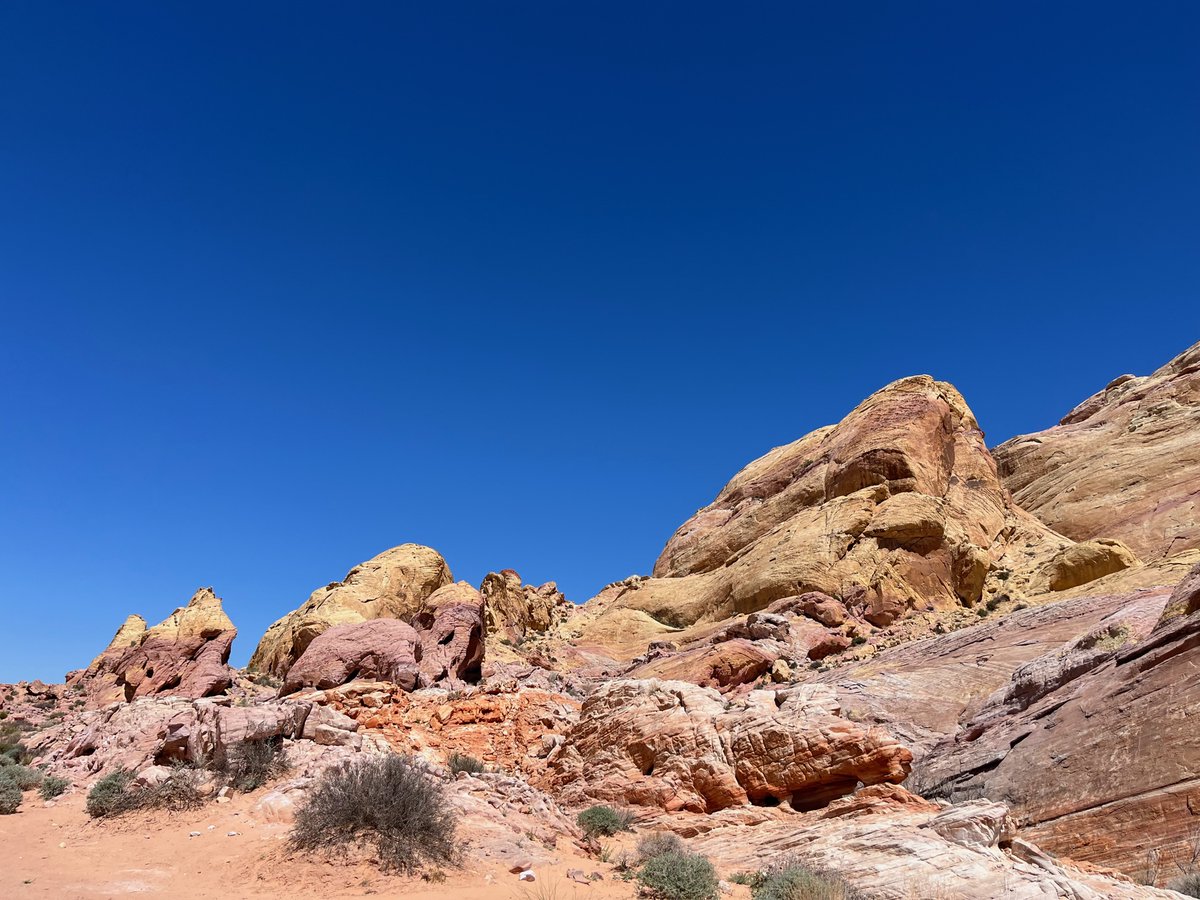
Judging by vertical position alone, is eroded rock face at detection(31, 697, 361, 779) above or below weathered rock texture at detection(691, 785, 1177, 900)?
above

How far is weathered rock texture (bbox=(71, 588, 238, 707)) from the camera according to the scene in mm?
27641

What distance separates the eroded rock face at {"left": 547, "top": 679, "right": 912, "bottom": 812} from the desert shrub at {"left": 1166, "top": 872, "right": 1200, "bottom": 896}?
3970 mm

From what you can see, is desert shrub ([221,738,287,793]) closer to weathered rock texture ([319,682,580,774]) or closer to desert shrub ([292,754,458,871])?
desert shrub ([292,754,458,871])

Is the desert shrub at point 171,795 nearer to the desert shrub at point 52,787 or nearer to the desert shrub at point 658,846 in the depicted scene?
the desert shrub at point 52,787

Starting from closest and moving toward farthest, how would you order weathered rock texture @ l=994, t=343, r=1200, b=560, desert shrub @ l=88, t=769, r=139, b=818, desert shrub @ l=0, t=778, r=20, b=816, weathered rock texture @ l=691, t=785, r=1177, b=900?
weathered rock texture @ l=691, t=785, r=1177, b=900 < desert shrub @ l=88, t=769, r=139, b=818 < desert shrub @ l=0, t=778, r=20, b=816 < weathered rock texture @ l=994, t=343, r=1200, b=560

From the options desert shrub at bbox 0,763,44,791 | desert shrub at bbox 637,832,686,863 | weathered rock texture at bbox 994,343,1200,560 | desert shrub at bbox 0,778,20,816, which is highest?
weathered rock texture at bbox 994,343,1200,560

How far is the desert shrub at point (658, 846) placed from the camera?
10.8 m

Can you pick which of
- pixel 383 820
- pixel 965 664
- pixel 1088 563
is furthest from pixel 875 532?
pixel 383 820

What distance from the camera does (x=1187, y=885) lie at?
331 inches

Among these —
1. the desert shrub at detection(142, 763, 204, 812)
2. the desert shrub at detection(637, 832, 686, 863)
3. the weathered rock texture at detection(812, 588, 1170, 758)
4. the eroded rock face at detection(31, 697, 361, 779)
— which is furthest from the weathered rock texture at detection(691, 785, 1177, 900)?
the desert shrub at detection(142, 763, 204, 812)

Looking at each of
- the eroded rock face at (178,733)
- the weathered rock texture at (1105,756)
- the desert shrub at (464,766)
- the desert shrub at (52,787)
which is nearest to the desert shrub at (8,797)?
the desert shrub at (52,787)

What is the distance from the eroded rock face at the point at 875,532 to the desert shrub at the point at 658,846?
25251 mm

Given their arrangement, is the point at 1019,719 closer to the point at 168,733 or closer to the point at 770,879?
the point at 770,879

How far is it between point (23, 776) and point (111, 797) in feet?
9.82
